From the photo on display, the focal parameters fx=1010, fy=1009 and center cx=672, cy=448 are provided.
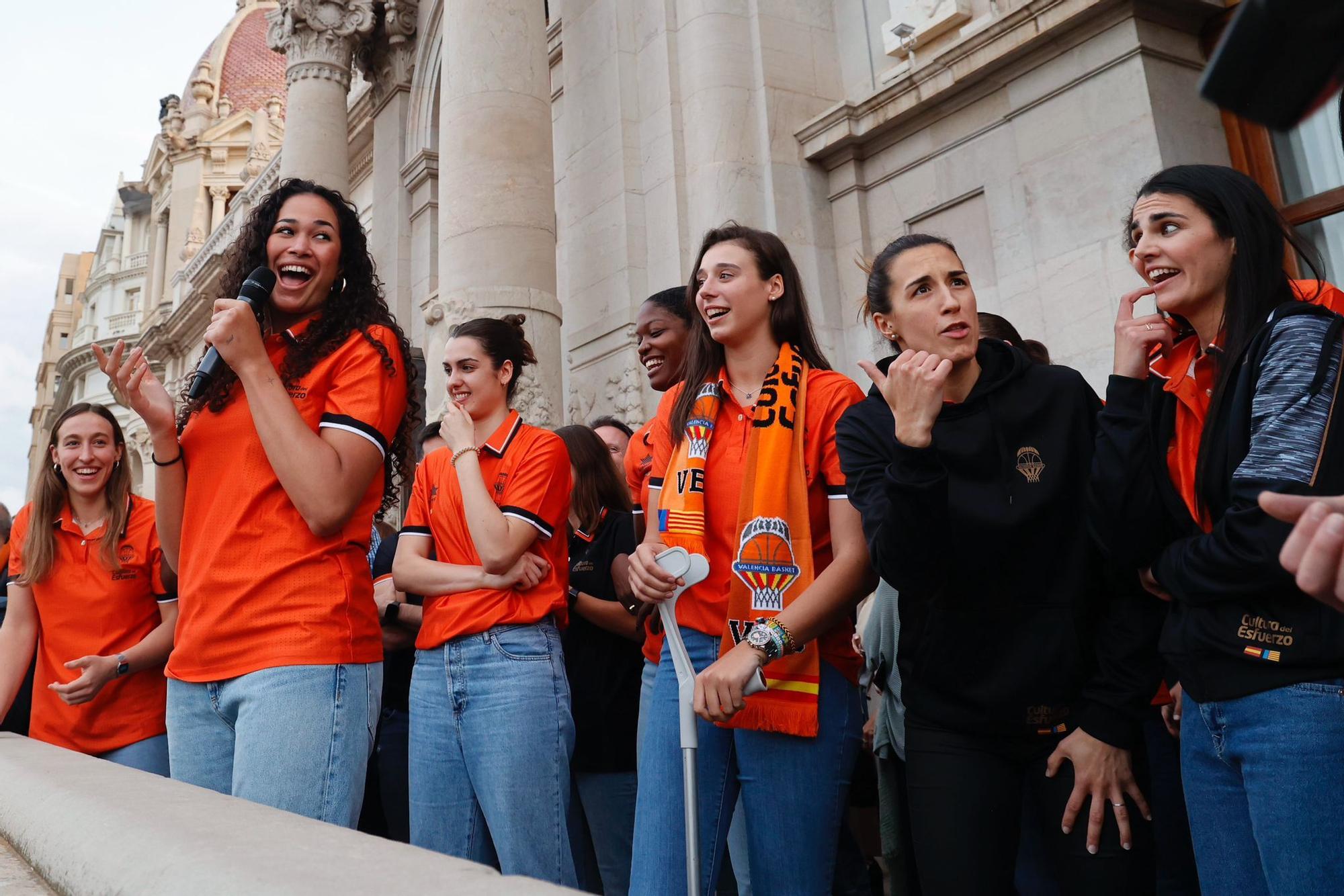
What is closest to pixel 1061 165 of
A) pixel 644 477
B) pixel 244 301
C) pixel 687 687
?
pixel 644 477

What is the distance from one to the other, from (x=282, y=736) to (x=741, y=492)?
1345mm

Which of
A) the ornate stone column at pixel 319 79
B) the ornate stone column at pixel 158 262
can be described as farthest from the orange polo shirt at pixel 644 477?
the ornate stone column at pixel 158 262

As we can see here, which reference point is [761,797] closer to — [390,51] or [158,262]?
[390,51]

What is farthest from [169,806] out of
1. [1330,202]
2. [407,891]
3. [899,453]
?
[1330,202]

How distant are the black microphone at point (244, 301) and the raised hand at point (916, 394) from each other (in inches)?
Result: 65.3

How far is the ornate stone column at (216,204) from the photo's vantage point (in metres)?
43.0

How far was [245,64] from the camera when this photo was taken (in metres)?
50.3

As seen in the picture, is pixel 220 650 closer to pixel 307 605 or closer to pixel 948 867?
pixel 307 605

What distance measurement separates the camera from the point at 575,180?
33.4 ft

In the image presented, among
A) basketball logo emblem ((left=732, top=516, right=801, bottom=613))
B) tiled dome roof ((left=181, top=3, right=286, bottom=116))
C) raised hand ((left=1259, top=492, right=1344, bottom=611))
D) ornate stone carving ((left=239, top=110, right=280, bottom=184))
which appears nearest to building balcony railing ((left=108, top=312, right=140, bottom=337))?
tiled dome roof ((left=181, top=3, right=286, bottom=116))

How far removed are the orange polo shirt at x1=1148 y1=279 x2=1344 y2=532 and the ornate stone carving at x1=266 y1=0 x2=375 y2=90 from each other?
46.4 ft

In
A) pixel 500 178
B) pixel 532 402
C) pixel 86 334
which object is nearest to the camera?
pixel 532 402

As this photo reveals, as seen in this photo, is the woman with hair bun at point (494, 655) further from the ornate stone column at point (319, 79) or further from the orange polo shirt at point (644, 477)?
the ornate stone column at point (319, 79)

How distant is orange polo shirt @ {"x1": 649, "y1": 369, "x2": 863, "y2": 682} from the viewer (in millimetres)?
2887
